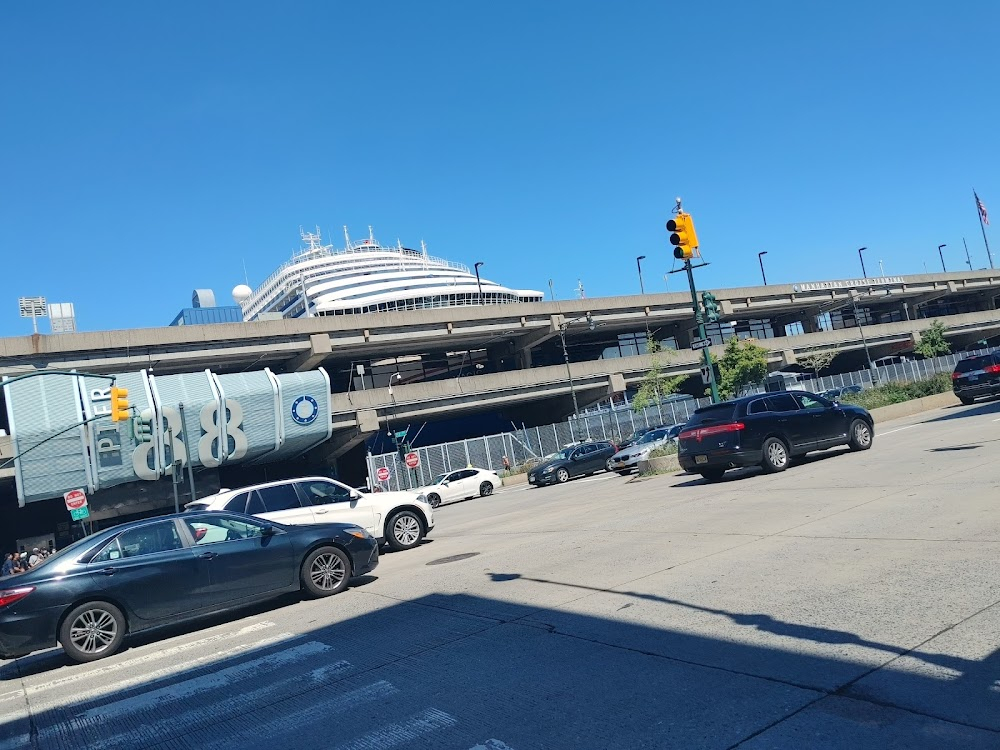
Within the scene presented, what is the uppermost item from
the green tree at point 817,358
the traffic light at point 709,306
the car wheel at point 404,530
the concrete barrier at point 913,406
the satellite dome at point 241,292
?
the satellite dome at point 241,292

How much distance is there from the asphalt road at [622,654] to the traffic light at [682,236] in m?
7.73

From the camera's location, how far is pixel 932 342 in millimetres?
63000

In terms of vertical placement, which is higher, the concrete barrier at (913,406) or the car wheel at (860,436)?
the car wheel at (860,436)

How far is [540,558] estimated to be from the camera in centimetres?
991

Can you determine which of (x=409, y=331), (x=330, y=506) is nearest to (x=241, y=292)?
(x=409, y=331)

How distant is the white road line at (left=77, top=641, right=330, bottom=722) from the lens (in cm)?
598

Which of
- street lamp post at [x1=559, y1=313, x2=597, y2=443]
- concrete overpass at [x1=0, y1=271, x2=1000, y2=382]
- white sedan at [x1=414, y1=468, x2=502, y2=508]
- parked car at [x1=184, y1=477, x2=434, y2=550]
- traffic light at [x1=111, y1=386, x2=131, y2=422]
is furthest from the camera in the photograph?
street lamp post at [x1=559, y1=313, x2=597, y2=443]

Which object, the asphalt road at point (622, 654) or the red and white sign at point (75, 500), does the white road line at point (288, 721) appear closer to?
the asphalt road at point (622, 654)

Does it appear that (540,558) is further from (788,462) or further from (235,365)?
(235,365)

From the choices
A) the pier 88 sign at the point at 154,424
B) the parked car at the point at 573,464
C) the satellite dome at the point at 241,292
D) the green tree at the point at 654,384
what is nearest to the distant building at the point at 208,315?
the satellite dome at the point at 241,292

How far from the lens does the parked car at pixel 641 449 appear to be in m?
27.3

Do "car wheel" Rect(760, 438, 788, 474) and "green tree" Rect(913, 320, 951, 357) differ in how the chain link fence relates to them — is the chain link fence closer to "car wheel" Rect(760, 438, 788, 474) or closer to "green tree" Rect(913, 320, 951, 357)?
"green tree" Rect(913, 320, 951, 357)

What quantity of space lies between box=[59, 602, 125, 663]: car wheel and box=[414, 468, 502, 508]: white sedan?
2392 cm

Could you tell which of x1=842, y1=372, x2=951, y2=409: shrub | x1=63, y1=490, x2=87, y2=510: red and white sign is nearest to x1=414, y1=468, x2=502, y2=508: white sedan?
x1=63, y1=490, x2=87, y2=510: red and white sign
